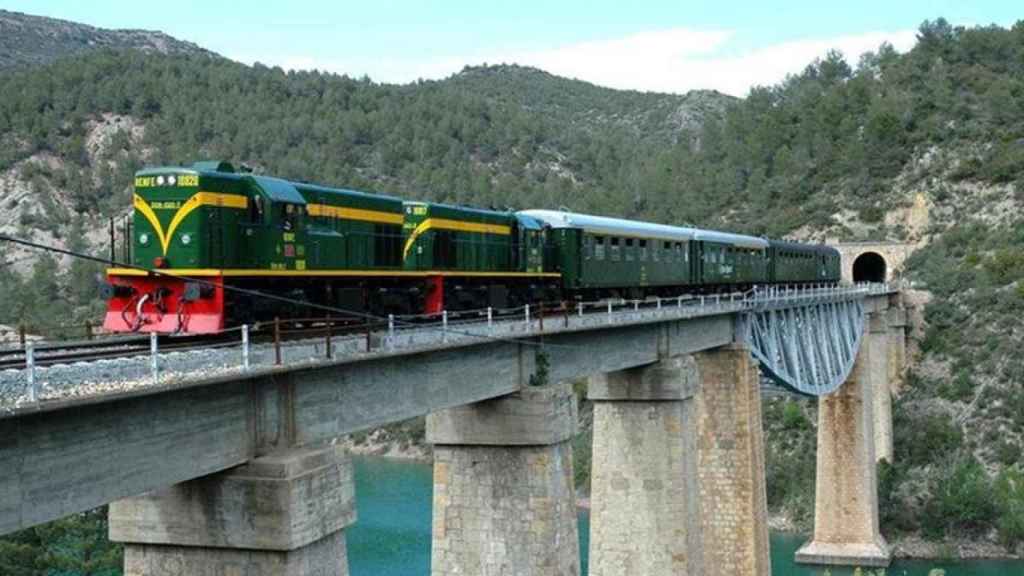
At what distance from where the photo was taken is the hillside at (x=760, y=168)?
6556cm

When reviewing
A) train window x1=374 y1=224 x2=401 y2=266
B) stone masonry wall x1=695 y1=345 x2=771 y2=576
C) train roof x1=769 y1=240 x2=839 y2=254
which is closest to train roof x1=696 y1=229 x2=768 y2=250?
train roof x1=769 y1=240 x2=839 y2=254

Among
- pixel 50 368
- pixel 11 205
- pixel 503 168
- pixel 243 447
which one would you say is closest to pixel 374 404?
pixel 243 447

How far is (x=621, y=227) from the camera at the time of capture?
112ft

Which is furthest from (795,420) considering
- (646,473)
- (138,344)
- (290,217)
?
(138,344)

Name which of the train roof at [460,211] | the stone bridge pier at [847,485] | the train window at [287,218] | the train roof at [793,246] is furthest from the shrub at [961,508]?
the train window at [287,218]

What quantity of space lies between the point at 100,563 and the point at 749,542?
1929 cm

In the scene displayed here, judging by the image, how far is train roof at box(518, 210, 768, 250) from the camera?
31.2m

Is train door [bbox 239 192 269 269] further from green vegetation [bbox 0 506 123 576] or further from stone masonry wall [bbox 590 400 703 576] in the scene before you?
green vegetation [bbox 0 506 123 576]

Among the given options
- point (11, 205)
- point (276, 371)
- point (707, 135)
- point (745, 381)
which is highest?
point (707, 135)

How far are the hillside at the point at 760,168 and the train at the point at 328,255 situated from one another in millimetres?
36182

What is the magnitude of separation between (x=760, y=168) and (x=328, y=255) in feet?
306

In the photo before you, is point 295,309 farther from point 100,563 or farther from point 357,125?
point 357,125

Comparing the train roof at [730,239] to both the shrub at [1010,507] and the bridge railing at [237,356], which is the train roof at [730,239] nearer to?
the bridge railing at [237,356]

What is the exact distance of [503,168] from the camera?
148 m
